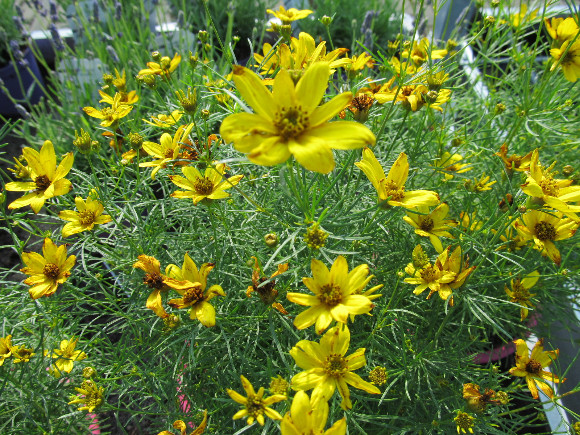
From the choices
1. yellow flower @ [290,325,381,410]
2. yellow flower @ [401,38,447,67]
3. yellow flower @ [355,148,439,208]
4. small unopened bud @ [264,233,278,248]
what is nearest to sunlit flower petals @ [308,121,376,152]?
yellow flower @ [355,148,439,208]

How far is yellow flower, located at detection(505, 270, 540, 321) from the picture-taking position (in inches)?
43.6

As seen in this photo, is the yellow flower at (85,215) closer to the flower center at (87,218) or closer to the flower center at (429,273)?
the flower center at (87,218)

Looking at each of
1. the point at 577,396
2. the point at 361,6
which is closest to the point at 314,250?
the point at 577,396

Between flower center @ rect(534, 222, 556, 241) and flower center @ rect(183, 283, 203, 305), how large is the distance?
2.48ft

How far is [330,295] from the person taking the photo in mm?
821

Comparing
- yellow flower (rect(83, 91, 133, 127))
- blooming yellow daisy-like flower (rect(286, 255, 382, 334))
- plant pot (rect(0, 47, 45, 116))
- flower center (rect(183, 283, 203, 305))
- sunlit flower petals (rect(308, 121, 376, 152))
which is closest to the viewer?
sunlit flower petals (rect(308, 121, 376, 152))

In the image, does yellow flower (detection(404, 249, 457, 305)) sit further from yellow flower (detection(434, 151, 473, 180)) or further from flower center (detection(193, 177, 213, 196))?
flower center (detection(193, 177, 213, 196))

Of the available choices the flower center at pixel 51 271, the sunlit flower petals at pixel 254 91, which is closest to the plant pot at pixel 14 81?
the flower center at pixel 51 271

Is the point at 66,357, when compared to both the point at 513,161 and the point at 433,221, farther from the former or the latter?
the point at 513,161

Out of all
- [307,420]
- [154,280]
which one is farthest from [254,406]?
[154,280]

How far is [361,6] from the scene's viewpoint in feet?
9.52

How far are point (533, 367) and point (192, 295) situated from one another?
795 millimetres

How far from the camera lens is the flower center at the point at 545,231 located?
0.98 m

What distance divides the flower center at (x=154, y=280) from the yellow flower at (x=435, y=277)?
1.72 feet
